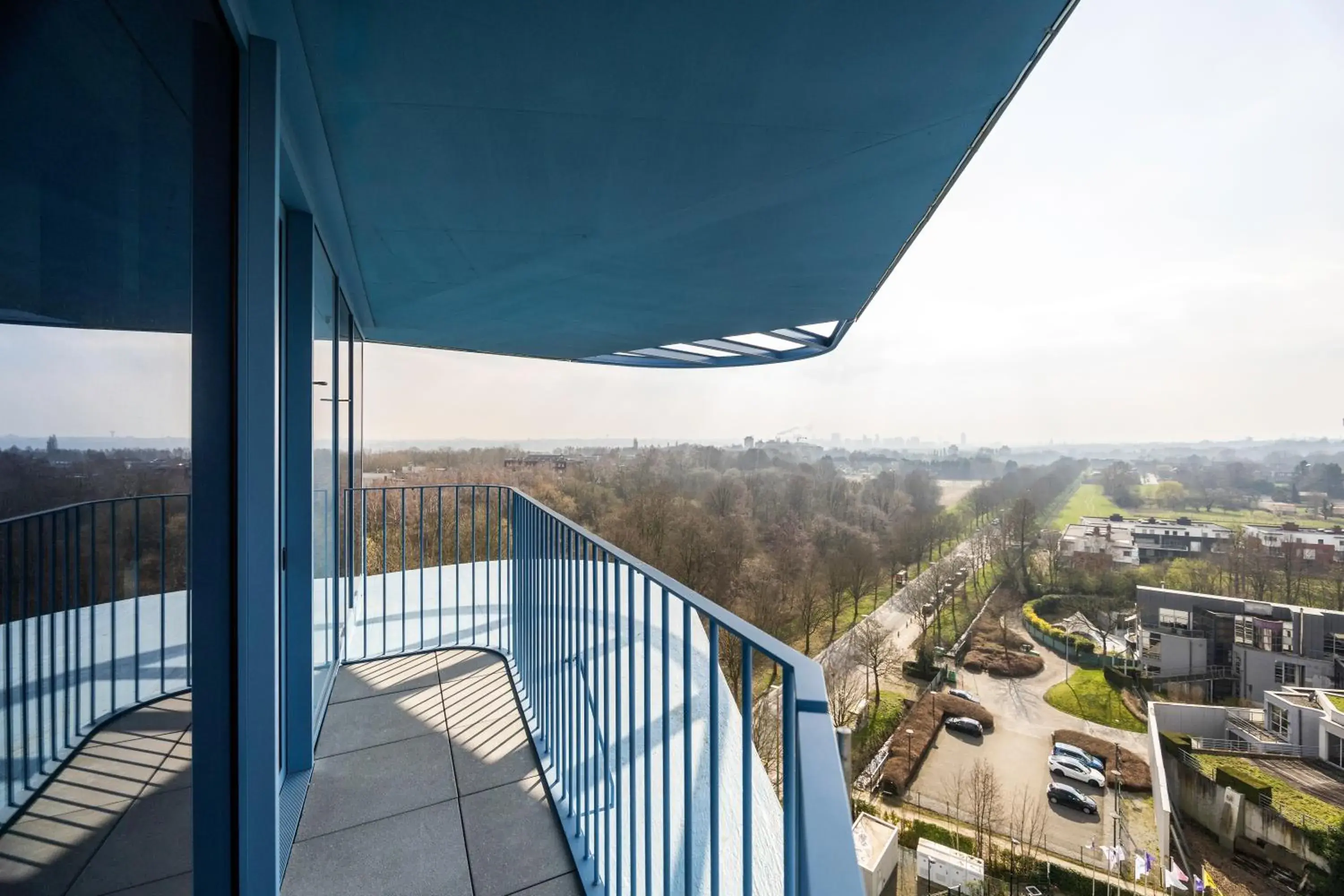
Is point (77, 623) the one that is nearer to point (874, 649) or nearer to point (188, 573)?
point (188, 573)

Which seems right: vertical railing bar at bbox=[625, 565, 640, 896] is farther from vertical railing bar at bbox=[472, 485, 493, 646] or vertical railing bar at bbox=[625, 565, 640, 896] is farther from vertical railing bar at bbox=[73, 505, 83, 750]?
vertical railing bar at bbox=[472, 485, 493, 646]

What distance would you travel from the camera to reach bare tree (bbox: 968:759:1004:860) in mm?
13852

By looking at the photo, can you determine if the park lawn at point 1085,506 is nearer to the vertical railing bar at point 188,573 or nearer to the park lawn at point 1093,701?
the park lawn at point 1093,701

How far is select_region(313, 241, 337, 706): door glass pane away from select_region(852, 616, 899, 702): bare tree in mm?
16176

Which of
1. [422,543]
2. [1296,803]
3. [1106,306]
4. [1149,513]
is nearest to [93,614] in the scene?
[422,543]

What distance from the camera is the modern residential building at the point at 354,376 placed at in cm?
62

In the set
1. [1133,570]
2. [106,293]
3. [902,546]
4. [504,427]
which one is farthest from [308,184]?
[1133,570]

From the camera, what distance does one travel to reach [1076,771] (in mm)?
14383

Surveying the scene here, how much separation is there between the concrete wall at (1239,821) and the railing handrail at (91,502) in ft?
60.8

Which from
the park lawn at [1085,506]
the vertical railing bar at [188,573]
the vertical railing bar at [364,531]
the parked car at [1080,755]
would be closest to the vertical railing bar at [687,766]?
the vertical railing bar at [188,573]

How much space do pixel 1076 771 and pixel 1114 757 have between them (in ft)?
3.88

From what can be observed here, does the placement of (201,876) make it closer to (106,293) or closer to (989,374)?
(106,293)

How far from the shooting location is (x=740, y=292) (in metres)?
4.26

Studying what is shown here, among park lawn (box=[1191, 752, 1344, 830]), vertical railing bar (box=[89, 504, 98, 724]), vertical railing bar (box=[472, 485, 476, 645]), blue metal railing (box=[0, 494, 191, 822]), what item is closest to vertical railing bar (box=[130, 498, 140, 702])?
blue metal railing (box=[0, 494, 191, 822])
